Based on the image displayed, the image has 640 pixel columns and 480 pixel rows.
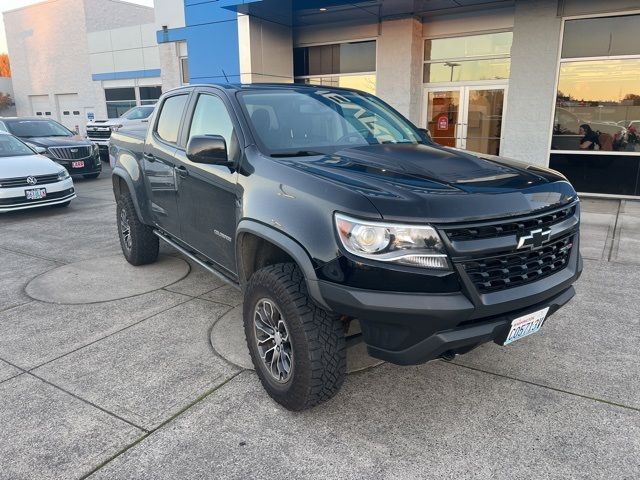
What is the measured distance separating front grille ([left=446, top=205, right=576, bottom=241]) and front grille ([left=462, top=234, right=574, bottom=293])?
0.11 metres

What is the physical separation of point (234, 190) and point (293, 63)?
412 inches

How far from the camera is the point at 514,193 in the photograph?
266cm

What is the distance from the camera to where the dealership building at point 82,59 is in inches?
1027

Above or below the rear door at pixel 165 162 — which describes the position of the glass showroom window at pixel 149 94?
above

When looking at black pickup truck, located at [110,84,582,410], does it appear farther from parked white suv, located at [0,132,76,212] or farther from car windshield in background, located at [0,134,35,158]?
car windshield in background, located at [0,134,35,158]

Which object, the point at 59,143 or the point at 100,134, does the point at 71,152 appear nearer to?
the point at 59,143

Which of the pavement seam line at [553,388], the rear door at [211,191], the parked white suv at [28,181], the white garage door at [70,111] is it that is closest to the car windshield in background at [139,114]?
the parked white suv at [28,181]

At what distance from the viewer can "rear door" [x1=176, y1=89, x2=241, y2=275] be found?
347cm

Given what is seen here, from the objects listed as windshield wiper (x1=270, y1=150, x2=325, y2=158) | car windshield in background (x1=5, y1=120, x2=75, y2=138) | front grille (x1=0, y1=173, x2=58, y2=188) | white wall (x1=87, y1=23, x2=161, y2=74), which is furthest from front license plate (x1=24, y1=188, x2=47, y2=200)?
white wall (x1=87, y1=23, x2=161, y2=74)

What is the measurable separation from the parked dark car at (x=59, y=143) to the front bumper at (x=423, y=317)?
12.1 metres

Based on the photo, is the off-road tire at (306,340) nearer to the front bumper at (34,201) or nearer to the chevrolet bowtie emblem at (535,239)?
the chevrolet bowtie emblem at (535,239)

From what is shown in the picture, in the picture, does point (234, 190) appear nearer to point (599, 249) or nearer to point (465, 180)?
point (465, 180)

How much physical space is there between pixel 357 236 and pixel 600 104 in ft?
29.6

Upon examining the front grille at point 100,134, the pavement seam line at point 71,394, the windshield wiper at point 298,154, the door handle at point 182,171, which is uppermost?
the windshield wiper at point 298,154
